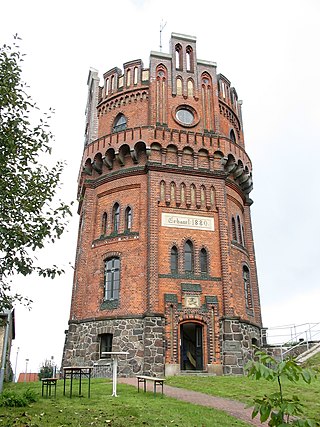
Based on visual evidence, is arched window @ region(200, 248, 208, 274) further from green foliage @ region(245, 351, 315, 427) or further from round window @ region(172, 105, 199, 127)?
green foliage @ region(245, 351, 315, 427)

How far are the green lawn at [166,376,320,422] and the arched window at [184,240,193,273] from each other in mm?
5653

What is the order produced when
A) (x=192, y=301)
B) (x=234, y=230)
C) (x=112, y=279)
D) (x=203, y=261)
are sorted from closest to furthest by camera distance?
(x=192, y=301), (x=112, y=279), (x=203, y=261), (x=234, y=230)

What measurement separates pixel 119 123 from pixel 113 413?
18.8 m

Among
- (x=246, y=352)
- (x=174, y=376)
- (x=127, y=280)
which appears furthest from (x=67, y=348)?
(x=246, y=352)

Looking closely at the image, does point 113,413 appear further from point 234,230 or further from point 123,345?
point 234,230

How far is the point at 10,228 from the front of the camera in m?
7.70

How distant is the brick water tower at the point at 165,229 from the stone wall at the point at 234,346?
5 centimetres

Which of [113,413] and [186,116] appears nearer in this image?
[113,413]

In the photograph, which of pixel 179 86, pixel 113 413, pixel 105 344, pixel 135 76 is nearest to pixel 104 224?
pixel 105 344

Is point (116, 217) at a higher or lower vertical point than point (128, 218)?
higher

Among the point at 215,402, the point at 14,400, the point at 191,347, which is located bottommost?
the point at 215,402

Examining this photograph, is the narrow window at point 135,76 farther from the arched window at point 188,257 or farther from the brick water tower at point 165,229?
the arched window at point 188,257

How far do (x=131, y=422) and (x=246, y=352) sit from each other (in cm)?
1286

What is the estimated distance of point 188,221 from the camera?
2195 centimetres
